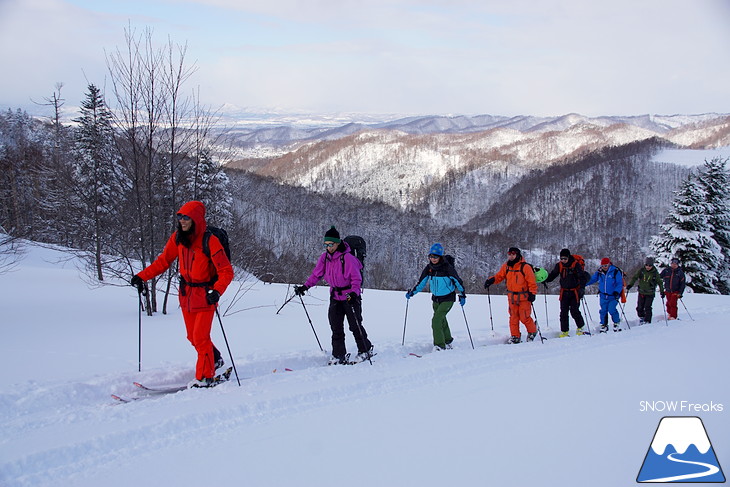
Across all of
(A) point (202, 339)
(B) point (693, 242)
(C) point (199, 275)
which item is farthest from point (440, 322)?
(B) point (693, 242)

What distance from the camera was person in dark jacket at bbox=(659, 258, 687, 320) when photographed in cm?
1278

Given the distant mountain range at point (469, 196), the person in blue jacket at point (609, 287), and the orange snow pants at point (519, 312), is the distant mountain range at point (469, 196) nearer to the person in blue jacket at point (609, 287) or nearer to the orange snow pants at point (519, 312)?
the person in blue jacket at point (609, 287)

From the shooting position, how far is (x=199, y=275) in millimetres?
5141

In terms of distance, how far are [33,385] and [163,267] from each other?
182 cm

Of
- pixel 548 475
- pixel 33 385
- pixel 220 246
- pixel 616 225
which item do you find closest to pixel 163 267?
pixel 220 246

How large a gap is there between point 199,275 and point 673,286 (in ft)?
43.2

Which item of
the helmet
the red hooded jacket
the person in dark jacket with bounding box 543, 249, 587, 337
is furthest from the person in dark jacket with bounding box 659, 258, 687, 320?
the red hooded jacket

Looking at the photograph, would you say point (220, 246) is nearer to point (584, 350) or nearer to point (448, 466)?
point (448, 466)

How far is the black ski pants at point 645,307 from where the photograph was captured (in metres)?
12.0

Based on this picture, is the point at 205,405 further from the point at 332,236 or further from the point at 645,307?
the point at 645,307

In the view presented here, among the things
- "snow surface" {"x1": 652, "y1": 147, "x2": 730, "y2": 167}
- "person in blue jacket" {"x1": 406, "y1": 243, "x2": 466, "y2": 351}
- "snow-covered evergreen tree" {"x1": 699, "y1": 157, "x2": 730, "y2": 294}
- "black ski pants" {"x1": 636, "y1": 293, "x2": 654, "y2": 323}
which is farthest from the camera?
"snow surface" {"x1": 652, "y1": 147, "x2": 730, "y2": 167}

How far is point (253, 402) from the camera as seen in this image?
4.61 meters

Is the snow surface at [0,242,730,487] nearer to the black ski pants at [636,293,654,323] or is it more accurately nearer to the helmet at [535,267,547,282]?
the helmet at [535,267,547,282]

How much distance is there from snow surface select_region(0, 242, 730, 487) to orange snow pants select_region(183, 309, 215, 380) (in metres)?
0.32
